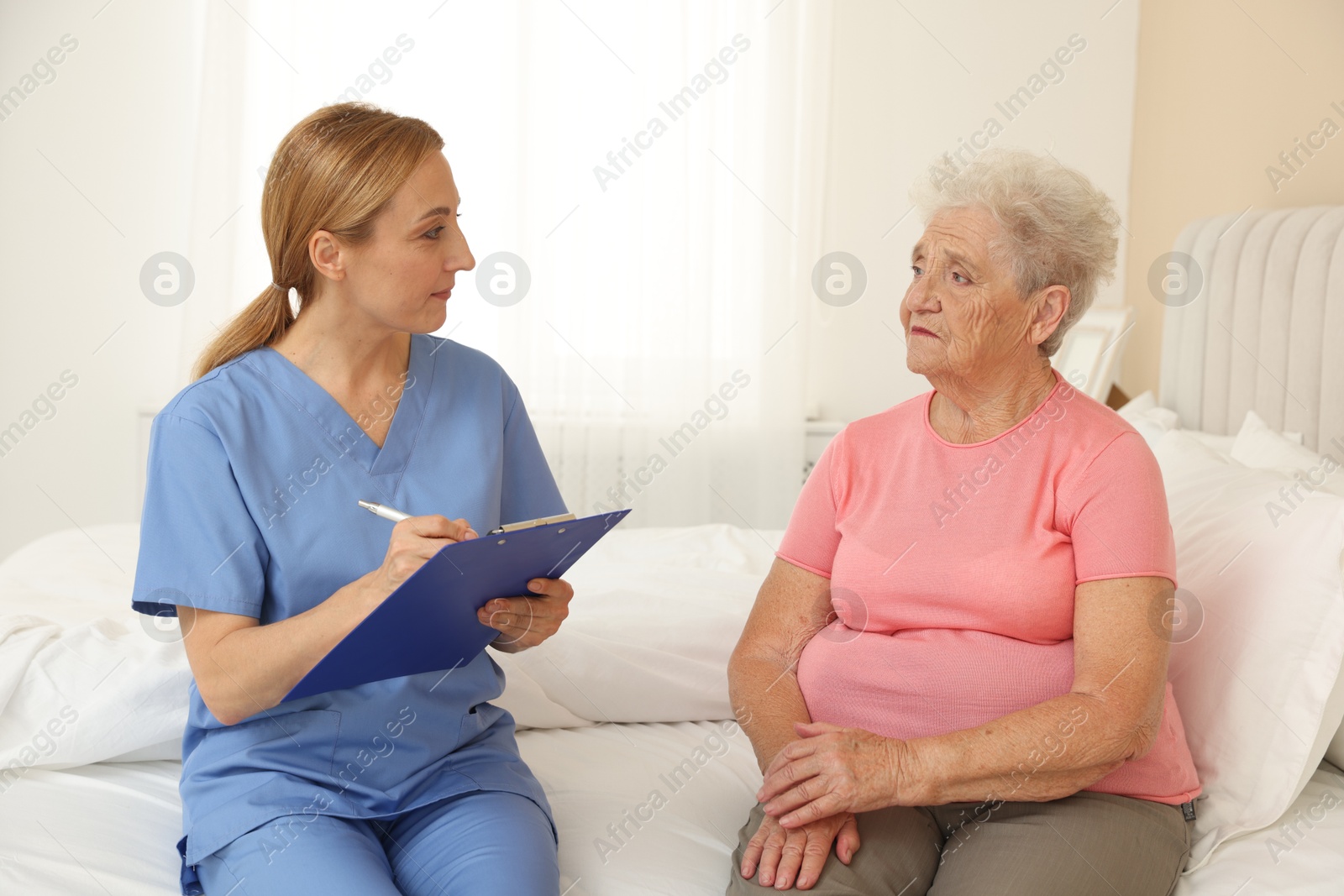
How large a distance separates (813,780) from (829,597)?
1.06ft

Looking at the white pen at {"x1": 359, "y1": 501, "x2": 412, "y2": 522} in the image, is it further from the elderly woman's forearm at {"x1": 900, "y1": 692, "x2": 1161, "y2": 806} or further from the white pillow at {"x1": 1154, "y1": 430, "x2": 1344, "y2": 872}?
the white pillow at {"x1": 1154, "y1": 430, "x2": 1344, "y2": 872}

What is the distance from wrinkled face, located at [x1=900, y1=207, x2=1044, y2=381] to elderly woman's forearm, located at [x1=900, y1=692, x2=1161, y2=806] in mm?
436

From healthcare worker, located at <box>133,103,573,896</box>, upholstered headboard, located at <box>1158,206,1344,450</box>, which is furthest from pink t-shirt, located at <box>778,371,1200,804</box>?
upholstered headboard, located at <box>1158,206,1344,450</box>

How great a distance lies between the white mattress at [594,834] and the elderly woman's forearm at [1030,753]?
8.1 inches

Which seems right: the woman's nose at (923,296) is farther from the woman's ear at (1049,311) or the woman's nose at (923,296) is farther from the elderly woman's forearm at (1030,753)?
Result: the elderly woman's forearm at (1030,753)

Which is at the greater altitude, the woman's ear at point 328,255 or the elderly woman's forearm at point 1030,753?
the woman's ear at point 328,255

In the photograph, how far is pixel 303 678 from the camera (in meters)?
1.05

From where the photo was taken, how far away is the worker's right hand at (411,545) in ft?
3.46

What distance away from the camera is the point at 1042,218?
1.38 m

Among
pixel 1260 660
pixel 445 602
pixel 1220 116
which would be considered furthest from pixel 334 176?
pixel 1220 116

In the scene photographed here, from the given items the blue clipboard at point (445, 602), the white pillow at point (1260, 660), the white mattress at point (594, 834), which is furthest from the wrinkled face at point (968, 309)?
the white mattress at point (594, 834)

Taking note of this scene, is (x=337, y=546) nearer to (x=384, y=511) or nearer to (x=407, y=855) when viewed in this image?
(x=384, y=511)

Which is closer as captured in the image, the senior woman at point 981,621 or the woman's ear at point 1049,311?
the senior woman at point 981,621

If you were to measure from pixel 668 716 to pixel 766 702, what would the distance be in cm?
34
